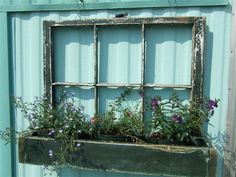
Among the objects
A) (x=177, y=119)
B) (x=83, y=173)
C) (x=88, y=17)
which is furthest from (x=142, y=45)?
(x=83, y=173)

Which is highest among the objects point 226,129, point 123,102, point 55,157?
point 123,102

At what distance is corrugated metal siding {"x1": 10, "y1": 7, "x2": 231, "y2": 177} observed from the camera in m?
2.40

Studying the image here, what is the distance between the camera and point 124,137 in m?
2.39

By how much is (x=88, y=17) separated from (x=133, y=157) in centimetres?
102

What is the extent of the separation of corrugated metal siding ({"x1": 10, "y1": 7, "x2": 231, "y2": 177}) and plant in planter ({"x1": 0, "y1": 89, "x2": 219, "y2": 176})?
0.16 metres

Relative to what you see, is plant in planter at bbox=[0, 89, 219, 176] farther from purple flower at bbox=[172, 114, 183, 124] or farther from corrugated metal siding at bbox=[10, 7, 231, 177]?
corrugated metal siding at bbox=[10, 7, 231, 177]

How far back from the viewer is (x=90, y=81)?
2.64 metres

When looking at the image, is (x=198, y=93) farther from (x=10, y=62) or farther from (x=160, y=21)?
(x=10, y=62)

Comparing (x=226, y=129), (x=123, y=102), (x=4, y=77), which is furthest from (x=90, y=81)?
(x=226, y=129)

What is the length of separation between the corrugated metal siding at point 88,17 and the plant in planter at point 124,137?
16cm

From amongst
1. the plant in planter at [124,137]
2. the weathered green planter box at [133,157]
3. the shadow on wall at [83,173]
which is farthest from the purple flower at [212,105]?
the shadow on wall at [83,173]

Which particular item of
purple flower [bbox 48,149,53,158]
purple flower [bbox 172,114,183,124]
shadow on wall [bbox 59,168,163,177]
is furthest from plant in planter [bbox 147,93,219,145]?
purple flower [bbox 48,149,53,158]

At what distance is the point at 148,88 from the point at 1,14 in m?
1.23

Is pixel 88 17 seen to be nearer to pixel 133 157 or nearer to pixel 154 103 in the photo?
pixel 154 103
